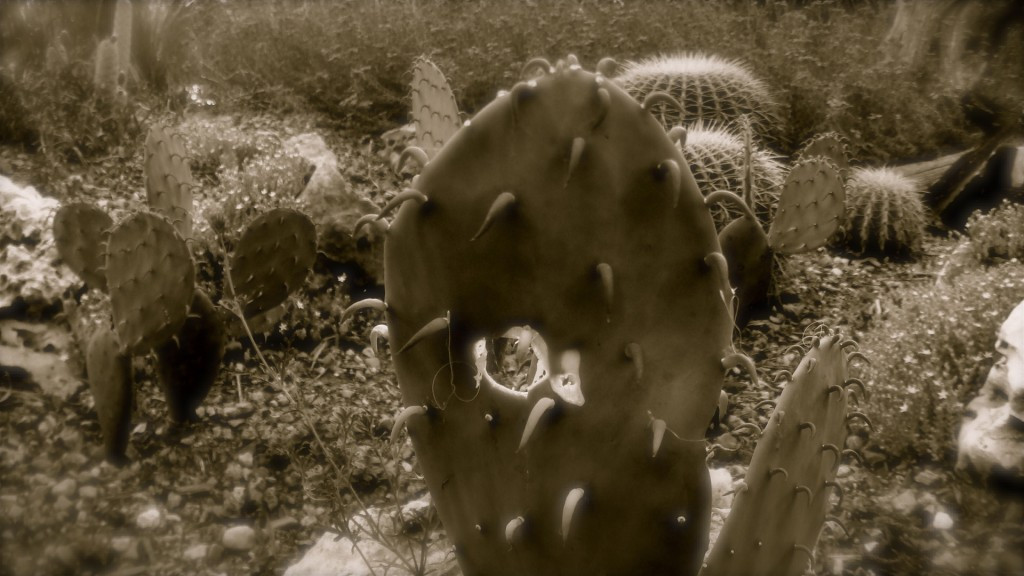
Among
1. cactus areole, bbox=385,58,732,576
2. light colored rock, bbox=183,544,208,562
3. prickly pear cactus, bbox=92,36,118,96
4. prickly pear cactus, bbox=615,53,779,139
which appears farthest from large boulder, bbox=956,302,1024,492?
prickly pear cactus, bbox=92,36,118,96

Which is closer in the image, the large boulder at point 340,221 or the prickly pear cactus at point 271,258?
the prickly pear cactus at point 271,258

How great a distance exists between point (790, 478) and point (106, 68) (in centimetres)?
457

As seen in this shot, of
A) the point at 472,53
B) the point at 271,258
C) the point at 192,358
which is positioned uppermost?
the point at 271,258

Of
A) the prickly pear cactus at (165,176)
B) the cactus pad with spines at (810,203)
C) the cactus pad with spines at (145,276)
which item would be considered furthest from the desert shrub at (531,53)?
the cactus pad with spines at (145,276)

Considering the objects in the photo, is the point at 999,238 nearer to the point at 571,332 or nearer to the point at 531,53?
the point at 531,53

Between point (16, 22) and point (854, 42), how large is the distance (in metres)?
5.34

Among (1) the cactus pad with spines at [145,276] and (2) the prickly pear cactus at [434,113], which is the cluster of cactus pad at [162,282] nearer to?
(1) the cactus pad with spines at [145,276]

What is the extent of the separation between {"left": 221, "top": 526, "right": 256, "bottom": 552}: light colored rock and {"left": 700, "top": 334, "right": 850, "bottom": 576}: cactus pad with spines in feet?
4.55

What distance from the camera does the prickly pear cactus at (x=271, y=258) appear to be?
2523 millimetres

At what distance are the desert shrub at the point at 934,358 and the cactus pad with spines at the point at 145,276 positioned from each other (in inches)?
82.9

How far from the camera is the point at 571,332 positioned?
117 centimetres

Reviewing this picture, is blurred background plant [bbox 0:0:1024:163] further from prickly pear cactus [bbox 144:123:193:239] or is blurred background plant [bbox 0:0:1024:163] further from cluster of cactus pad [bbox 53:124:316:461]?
cluster of cactus pad [bbox 53:124:316:461]

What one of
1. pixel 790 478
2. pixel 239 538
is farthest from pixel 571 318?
pixel 239 538

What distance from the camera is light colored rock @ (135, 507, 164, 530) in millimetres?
2242
